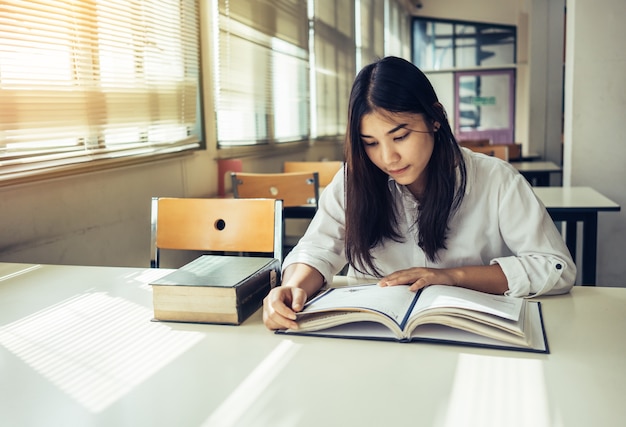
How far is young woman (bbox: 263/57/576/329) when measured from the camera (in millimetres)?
1203

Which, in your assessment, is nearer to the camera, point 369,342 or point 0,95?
point 369,342

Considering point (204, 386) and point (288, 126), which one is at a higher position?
point (288, 126)

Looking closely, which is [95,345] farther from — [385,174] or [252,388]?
[385,174]

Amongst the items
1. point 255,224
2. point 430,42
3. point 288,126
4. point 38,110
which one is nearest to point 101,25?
point 38,110

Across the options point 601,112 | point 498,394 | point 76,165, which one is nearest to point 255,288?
point 498,394

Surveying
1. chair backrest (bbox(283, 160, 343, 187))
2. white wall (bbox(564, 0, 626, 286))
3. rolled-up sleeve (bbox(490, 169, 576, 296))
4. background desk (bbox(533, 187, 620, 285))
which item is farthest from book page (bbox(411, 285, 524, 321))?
white wall (bbox(564, 0, 626, 286))

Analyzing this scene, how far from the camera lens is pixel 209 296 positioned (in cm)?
107

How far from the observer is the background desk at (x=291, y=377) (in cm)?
71

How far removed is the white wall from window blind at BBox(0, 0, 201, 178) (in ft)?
6.87

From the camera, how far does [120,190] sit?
2359mm

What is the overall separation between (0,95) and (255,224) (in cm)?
Result: 86

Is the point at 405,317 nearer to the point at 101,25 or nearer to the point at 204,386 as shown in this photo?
the point at 204,386

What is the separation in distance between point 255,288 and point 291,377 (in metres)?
0.35

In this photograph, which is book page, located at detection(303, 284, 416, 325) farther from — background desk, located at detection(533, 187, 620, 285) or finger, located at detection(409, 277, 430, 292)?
background desk, located at detection(533, 187, 620, 285)
